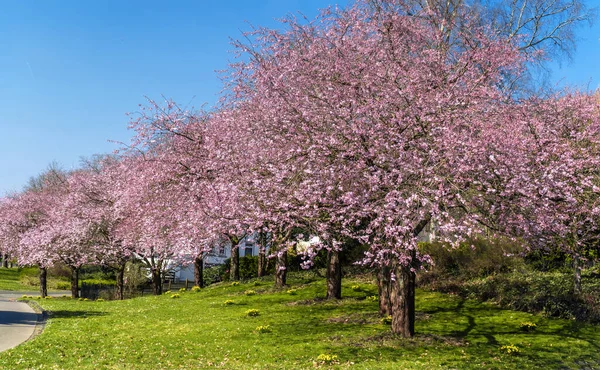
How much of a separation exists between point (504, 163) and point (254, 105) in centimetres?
858

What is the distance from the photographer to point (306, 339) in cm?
1587

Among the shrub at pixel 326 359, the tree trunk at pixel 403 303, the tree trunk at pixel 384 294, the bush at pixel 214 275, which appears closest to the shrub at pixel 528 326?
the tree trunk at pixel 403 303

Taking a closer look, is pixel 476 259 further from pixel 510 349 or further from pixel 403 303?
pixel 510 349

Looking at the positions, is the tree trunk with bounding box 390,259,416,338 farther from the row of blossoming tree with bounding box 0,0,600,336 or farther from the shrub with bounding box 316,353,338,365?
the shrub with bounding box 316,353,338,365

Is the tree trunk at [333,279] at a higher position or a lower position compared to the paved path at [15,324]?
higher

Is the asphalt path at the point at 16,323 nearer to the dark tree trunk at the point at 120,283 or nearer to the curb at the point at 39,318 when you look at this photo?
the curb at the point at 39,318

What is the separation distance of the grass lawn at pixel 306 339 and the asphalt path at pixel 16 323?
24.4 inches

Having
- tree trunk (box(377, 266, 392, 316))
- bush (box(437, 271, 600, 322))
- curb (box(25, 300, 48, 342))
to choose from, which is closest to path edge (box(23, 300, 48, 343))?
A: curb (box(25, 300, 48, 342))

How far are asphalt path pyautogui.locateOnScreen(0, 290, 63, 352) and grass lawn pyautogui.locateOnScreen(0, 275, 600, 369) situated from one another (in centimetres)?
62

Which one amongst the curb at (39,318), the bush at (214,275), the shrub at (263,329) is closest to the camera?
the shrub at (263,329)

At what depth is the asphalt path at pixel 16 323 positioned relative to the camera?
17047 millimetres

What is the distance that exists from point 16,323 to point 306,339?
12195mm

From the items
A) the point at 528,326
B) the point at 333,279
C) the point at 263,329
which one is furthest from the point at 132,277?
the point at 528,326

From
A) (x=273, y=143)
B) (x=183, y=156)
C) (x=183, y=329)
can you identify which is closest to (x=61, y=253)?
(x=183, y=156)
